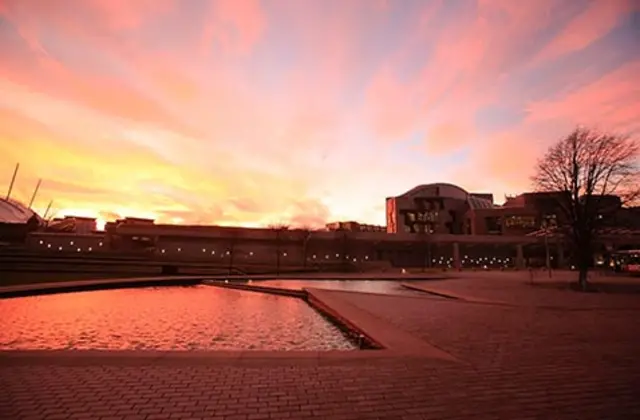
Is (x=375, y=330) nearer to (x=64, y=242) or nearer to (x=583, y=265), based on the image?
(x=583, y=265)

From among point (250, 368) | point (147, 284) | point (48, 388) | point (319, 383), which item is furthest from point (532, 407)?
point (147, 284)

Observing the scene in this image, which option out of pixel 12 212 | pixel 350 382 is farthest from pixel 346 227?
pixel 350 382

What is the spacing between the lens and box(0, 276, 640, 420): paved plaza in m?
4.34

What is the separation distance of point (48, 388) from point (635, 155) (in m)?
30.6

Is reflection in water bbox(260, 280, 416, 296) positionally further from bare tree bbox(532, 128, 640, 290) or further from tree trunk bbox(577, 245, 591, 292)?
bare tree bbox(532, 128, 640, 290)

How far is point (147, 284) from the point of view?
82.6ft

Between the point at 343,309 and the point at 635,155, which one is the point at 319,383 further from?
the point at 635,155

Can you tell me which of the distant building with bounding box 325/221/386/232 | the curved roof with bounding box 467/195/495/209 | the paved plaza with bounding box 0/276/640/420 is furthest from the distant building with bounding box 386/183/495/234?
the paved plaza with bounding box 0/276/640/420

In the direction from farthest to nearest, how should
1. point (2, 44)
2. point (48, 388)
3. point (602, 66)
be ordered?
point (602, 66) < point (2, 44) < point (48, 388)

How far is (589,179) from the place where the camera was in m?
24.2

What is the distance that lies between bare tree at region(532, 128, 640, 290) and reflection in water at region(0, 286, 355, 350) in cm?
1878

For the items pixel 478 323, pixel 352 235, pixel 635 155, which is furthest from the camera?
pixel 352 235

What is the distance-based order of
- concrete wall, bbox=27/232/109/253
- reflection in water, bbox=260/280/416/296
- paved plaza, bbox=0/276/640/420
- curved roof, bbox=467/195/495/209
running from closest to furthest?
1. paved plaza, bbox=0/276/640/420
2. reflection in water, bbox=260/280/416/296
3. concrete wall, bbox=27/232/109/253
4. curved roof, bbox=467/195/495/209

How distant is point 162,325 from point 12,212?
91.6 m
